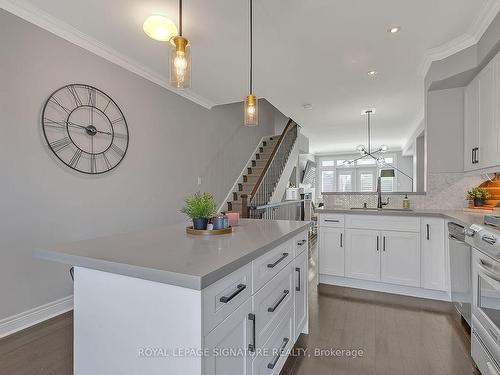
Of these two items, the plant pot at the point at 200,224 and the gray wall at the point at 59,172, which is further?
the gray wall at the point at 59,172

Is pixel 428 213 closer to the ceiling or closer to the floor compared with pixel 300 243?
closer to the ceiling

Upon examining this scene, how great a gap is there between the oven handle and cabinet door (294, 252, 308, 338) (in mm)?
1074

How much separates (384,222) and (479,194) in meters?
1.01

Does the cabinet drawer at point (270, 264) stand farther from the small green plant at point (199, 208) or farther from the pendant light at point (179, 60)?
the pendant light at point (179, 60)

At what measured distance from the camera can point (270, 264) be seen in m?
1.37

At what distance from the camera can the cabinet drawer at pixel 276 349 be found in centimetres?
126

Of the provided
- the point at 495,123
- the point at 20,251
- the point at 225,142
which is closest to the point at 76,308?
the point at 20,251

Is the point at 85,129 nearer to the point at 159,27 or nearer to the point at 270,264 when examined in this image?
the point at 159,27

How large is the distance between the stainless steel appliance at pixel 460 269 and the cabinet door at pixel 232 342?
1.74 m

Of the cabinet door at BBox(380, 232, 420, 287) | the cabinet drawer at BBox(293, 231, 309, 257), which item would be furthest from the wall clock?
the cabinet door at BBox(380, 232, 420, 287)

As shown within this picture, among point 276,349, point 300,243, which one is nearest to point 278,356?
point 276,349

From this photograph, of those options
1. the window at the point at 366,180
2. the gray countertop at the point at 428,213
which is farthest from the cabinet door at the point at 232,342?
the window at the point at 366,180

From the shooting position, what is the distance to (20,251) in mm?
2188

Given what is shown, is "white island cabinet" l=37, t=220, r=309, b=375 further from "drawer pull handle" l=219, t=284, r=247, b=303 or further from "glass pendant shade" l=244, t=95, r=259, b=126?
"glass pendant shade" l=244, t=95, r=259, b=126
